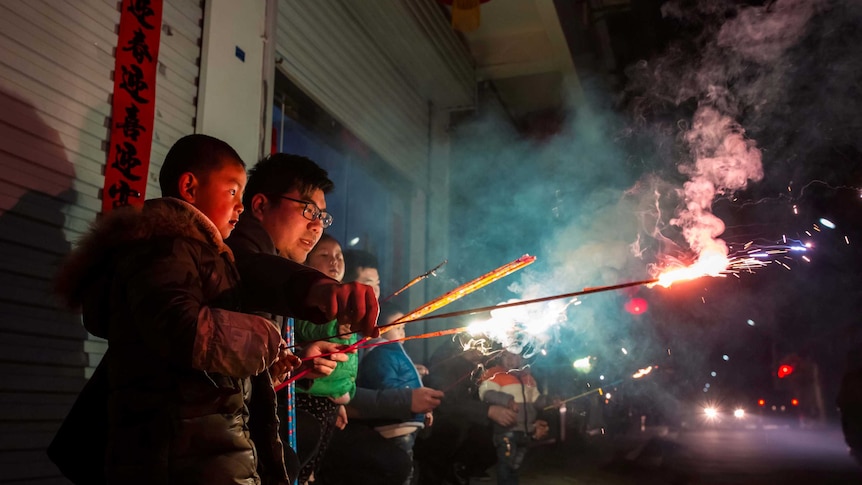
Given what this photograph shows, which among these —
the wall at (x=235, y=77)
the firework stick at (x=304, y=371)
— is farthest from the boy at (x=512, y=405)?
the firework stick at (x=304, y=371)

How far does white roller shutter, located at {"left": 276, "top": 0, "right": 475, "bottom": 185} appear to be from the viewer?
6.81 m

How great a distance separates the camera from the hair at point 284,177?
3373 mm

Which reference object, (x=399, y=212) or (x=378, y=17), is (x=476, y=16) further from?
(x=399, y=212)

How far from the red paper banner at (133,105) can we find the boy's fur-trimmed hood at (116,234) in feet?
6.43

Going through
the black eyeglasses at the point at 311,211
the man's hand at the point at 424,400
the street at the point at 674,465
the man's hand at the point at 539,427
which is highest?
the black eyeglasses at the point at 311,211

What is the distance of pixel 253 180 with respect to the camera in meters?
3.45

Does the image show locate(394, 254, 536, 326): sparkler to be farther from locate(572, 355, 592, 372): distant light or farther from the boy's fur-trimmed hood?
locate(572, 355, 592, 372): distant light

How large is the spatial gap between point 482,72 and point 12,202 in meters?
9.10

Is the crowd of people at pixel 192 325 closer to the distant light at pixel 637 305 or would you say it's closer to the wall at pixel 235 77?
the wall at pixel 235 77

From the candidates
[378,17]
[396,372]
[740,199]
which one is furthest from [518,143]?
[396,372]

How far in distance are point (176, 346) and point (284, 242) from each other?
1457 millimetres

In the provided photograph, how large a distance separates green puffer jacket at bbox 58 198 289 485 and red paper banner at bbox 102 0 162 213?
6.75 feet

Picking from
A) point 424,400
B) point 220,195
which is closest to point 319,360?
point 220,195

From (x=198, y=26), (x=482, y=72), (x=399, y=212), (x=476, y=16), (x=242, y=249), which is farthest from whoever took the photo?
(x=482, y=72)
